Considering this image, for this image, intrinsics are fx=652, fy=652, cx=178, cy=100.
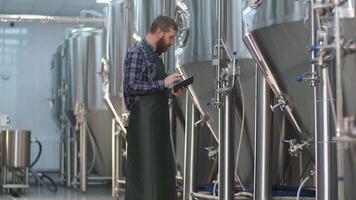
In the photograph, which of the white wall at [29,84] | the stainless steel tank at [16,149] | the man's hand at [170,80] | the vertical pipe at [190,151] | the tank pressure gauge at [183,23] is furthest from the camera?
the white wall at [29,84]

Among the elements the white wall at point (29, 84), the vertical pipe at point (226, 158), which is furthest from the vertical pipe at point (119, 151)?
the white wall at point (29, 84)

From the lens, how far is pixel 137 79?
301 cm

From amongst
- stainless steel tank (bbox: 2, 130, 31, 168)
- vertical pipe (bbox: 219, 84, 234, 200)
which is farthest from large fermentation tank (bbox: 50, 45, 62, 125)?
vertical pipe (bbox: 219, 84, 234, 200)

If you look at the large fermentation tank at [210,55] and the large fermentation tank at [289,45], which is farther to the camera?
the large fermentation tank at [210,55]

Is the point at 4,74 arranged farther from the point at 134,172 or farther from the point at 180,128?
the point at 134,172

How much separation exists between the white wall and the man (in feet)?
21.5

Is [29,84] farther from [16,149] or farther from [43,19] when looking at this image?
[16,149]

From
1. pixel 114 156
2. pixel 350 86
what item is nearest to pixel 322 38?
pixel 350 86

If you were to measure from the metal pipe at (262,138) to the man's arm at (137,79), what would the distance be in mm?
453

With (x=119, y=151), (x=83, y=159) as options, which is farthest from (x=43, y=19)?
(x=119, y=151)

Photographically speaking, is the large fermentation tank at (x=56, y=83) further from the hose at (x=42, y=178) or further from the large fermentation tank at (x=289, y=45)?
the large fermentation tank at (x=289, y=45)

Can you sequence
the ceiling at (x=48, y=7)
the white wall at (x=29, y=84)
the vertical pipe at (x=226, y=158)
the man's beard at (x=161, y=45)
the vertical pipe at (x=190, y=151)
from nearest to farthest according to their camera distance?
1. the man's beard at (x=161, y=45)
2. the vertical pipe at (x=226, y=158)
3. the vertical pipe at (x=190, y=151)
4. the ceiling at (x=48, y=7)
5. the white wall at (x=29, y=84)

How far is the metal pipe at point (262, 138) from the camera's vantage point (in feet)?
9.80

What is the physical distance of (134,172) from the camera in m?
3.02
